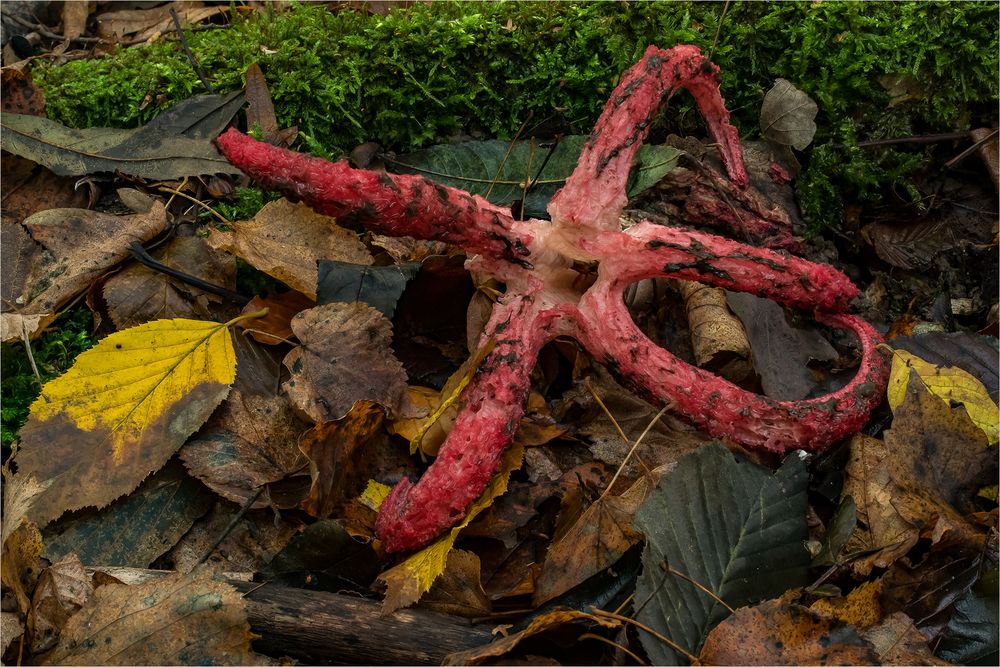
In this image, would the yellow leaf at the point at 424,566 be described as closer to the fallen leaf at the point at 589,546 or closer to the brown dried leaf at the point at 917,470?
the fallen leaf at the point at 589,546

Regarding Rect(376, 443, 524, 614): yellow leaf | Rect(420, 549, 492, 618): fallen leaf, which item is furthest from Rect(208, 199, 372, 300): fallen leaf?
Rect(420, 549, 492, 618): fallen leaf

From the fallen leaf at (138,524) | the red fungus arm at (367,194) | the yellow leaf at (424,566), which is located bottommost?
the fallen leaf at (138,524)

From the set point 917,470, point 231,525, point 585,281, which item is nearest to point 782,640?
point 917,470

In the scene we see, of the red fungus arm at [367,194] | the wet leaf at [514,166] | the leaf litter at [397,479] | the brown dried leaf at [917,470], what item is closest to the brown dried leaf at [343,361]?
the leaf litter at [397,479]

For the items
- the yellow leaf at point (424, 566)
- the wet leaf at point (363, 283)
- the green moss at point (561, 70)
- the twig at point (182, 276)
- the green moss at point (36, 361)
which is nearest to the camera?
the yellow leaf at point (424, 566)

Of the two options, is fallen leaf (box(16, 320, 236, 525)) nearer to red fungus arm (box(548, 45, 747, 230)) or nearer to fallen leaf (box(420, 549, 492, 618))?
fallen leaf (box(420, 549, 492, 618))

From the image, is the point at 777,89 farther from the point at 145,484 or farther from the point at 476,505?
the point at 145,484

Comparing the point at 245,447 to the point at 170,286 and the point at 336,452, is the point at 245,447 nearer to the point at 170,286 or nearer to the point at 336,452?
the point at 336,452

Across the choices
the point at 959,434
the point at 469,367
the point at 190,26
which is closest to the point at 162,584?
the point at 469,367

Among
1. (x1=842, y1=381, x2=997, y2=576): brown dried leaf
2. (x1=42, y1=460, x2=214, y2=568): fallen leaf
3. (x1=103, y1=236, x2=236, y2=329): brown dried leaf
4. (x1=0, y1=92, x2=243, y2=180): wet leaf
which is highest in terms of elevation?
(x1=0, y1=92, x2=243, y2=180): wet leaf
